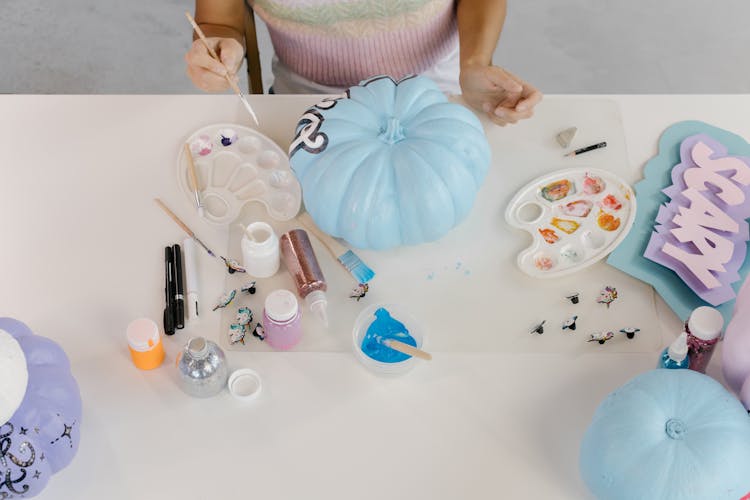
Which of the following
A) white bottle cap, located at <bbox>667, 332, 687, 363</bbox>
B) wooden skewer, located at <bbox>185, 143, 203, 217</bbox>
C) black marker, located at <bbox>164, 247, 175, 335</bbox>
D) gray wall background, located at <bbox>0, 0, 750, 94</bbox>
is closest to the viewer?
white bottle cap, located at <bbox>667, 332, 687, 363</bbox>

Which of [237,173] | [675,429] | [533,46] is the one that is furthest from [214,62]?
[533,46]

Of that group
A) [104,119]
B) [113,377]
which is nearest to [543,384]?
[113,377]

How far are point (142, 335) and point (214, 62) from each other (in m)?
0.44

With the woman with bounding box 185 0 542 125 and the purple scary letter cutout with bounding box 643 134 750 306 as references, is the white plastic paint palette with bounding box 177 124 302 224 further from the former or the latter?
the purple scary letter cutout with bounding box 643 134 750 306

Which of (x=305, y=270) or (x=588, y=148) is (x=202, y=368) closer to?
(x=305, y=270)

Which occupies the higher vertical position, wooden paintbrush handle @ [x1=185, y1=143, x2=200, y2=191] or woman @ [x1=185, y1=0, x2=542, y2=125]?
woman @ [x1=185, y1=0, x2=542, y2=125]

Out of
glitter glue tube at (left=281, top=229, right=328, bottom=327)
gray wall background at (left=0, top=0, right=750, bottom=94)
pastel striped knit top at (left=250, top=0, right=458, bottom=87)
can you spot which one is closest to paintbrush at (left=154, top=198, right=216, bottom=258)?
glitter glue tube at (left=281, top=229, right=328, bottom=327)

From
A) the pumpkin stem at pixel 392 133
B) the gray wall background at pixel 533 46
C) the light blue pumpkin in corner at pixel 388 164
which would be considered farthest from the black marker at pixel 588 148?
the gray wall background at pixel 533 46

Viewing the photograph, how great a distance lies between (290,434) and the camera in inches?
38.1

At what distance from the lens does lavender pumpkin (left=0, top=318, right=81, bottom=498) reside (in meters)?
0.84

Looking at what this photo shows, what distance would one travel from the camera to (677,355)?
0.94 metres

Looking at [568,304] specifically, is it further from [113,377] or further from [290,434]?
[113,377]

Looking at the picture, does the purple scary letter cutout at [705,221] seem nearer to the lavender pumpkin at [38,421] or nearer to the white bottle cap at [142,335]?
the white bottle cap at [142,335]

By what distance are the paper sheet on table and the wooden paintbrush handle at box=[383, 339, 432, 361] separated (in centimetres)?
5
